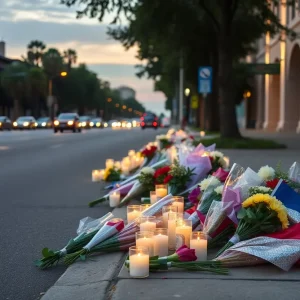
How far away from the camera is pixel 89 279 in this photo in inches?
202

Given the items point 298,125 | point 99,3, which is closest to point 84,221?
point 99,3

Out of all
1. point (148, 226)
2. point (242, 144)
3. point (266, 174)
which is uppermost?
point (266, 174)

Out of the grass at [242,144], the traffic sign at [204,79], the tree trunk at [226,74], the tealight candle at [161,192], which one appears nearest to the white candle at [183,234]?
the tealight candle at [161,192]

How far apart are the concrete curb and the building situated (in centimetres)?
2783

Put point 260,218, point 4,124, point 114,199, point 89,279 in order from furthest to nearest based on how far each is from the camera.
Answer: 1. point 4,124
2. point 114,199
3. point 260,218
4. point 89,279

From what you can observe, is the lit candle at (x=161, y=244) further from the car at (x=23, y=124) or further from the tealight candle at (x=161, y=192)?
the car at (x=23, y=124)

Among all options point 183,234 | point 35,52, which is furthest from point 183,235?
point 35,52

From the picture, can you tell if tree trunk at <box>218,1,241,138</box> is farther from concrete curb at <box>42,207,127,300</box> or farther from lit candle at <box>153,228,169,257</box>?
lit candle at <box>153,228,169,257</box>

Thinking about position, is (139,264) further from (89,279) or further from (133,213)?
(133,213)

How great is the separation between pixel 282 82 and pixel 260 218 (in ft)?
127

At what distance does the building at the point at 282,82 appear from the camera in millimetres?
40625

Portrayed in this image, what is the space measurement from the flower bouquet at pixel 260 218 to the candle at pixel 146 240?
612mm

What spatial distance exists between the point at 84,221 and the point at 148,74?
47.5m

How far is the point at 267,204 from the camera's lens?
541 cm
